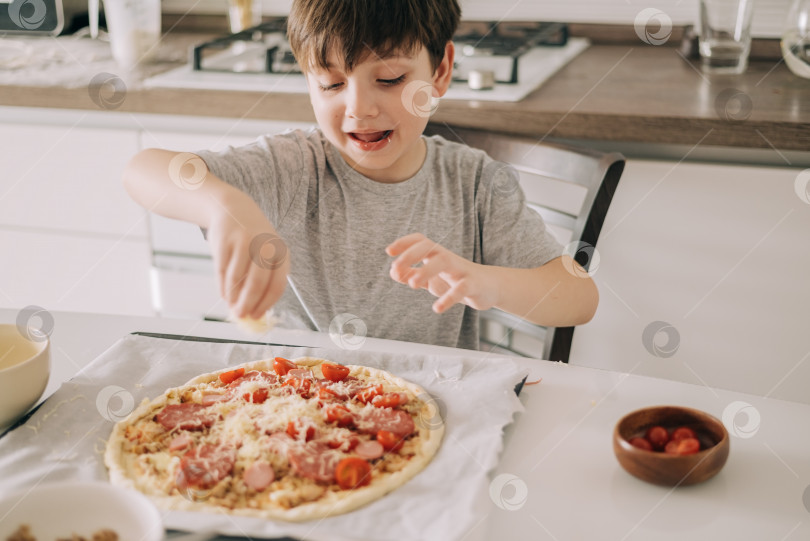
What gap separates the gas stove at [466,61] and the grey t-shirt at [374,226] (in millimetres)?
380

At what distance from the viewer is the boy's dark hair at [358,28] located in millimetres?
1027

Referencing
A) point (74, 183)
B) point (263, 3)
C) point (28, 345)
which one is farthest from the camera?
point (263, 3)

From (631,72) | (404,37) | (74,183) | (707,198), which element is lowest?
(74,183)

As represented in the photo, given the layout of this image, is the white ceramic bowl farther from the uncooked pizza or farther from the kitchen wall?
the kitchen wall

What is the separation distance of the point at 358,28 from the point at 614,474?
2.12 ft

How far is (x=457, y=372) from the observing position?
0.93 metres

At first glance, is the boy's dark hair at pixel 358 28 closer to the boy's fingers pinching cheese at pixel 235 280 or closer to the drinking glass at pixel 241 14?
the boy's fingers pinching cheese at pixel 235 280

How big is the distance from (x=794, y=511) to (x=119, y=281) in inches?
67.6

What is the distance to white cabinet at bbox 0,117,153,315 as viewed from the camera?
1.91m

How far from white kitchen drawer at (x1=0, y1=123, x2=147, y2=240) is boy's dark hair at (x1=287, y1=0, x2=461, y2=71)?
3.03 feet

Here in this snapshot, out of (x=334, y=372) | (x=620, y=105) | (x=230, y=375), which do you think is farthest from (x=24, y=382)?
(x=620, y=105)

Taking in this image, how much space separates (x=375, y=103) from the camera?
106 centimetres

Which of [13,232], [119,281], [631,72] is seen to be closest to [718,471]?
[631,72]

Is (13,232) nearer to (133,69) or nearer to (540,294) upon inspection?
(133,69)
